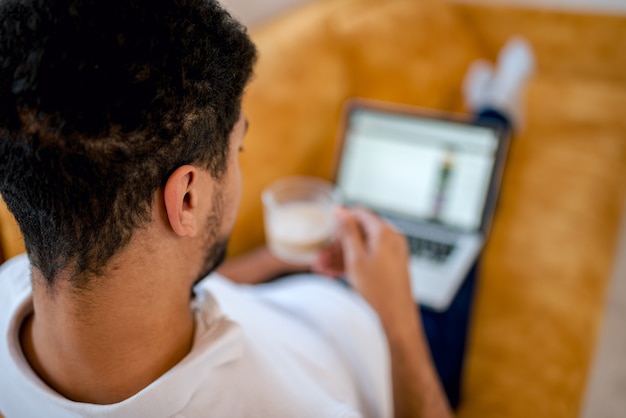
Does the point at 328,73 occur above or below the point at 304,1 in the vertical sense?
below

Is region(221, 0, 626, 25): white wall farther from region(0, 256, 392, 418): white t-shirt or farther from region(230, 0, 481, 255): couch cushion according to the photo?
region(0, 256, 392, 418): white t-shirt

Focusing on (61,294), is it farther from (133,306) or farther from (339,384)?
(339,384)

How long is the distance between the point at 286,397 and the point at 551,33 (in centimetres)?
199

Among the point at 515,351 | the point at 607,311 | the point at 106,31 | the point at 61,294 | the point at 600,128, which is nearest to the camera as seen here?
the point at 106,31

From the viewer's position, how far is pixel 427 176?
1323 millimetres

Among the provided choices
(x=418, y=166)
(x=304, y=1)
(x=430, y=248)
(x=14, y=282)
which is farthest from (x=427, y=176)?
(x=14, y=282)

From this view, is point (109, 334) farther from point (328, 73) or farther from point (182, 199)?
point (328, 73)

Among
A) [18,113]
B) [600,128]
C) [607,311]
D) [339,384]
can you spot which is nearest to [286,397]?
[339,384]

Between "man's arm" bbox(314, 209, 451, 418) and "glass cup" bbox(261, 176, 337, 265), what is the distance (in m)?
0.19

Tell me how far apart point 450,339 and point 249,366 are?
605mm

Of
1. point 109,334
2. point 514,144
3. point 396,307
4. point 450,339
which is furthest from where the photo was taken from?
point 514,144

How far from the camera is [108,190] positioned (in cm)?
47

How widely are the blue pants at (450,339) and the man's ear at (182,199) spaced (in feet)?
2.28

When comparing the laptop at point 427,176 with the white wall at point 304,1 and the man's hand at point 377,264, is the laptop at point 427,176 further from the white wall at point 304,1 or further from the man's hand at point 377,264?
the white wall at point 304,1
